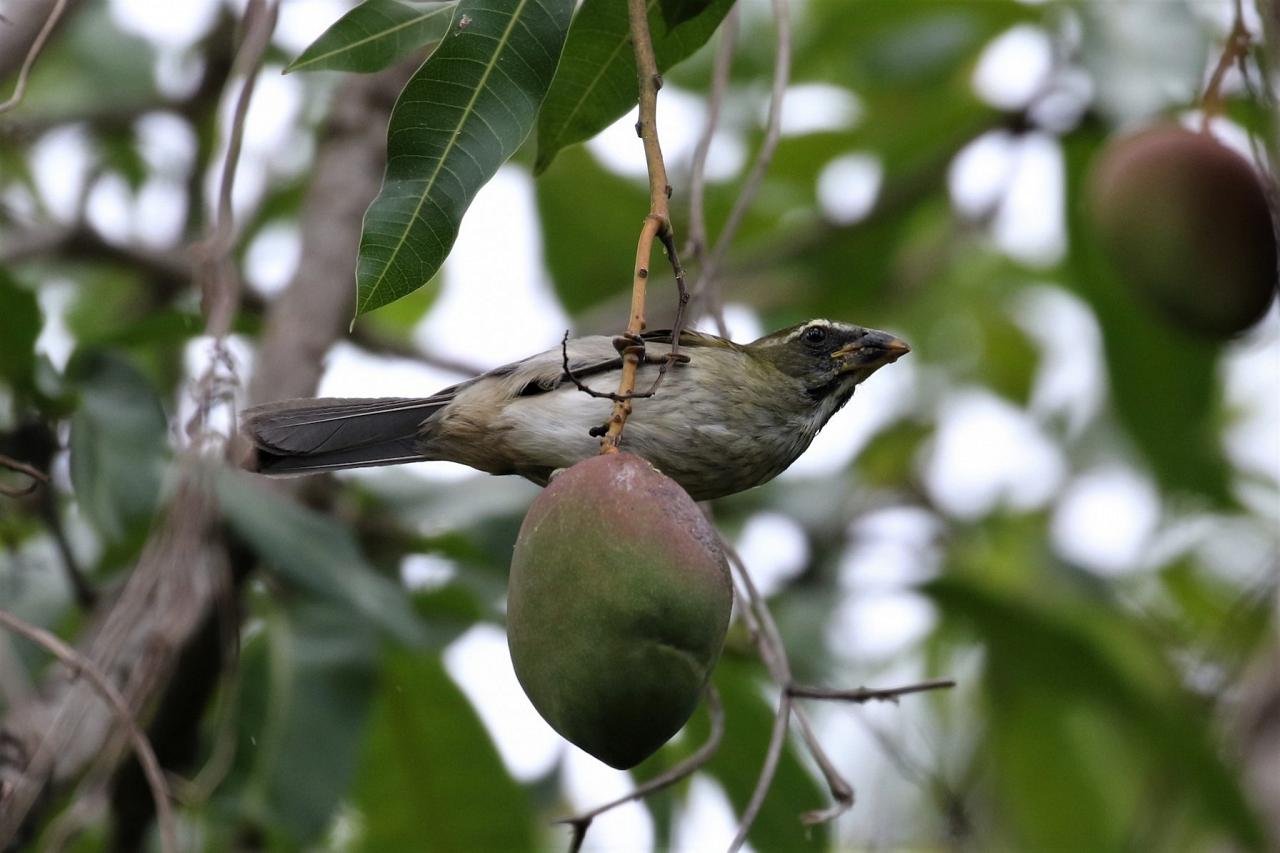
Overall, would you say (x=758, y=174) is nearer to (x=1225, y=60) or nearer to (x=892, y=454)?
(x=1225, y=60)

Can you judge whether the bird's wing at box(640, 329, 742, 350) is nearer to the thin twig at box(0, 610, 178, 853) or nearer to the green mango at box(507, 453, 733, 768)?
the thin twig at box(0, 610, 178, 853)

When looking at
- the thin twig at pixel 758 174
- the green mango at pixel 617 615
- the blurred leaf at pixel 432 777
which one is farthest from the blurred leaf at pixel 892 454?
the green mango at pixel 617 615

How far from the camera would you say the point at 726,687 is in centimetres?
404

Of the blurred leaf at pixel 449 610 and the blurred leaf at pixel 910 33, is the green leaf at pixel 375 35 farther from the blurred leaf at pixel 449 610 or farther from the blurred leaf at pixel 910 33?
the blurred leaf at pixel 910 33

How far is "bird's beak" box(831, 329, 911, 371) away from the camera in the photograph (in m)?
3.27

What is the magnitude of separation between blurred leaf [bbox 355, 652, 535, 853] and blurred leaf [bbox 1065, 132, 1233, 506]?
2.27 meters

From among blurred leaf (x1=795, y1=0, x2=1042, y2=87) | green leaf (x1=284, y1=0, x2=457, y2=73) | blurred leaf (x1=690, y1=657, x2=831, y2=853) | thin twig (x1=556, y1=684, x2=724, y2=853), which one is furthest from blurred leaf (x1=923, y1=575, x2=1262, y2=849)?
green leaf (x1=284, y1=0, x2=457, y2=73)

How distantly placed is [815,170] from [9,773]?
11.3 ft

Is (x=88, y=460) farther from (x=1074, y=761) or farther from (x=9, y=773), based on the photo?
(x=1074, y=761)

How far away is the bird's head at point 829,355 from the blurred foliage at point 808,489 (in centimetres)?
70

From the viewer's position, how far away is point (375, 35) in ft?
7.69

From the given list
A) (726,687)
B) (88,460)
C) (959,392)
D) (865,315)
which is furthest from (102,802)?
(959,392)

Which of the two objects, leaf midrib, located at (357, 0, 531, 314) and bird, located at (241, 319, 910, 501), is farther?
bird, located at (241, 319, 910, 501)

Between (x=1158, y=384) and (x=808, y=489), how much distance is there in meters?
1.15
